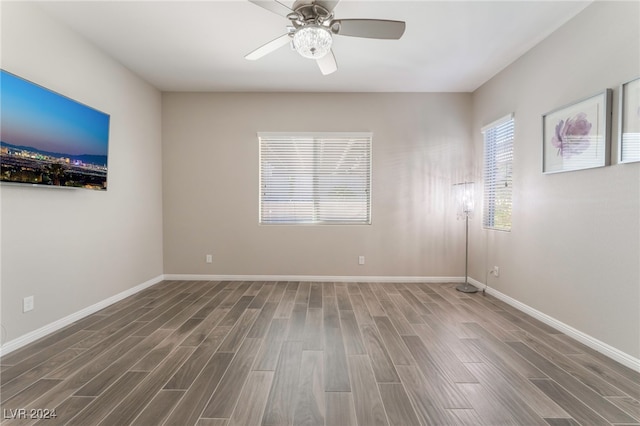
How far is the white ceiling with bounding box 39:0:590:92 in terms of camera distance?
2432 mm

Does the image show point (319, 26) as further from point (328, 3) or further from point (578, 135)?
point (578, 135)

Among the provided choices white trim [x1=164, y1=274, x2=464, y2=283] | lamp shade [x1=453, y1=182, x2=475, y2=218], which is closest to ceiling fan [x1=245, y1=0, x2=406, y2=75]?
lamp shade [x1=453, y1=182, x2=475, y2=218]

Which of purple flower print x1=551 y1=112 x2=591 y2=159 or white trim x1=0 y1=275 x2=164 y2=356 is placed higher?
purple flower print x1=551 y1=112 x2=591 y2=159

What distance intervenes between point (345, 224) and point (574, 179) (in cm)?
263

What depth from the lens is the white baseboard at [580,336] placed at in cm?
206

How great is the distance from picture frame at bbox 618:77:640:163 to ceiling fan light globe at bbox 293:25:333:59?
2179mm

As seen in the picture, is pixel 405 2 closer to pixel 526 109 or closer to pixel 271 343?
pixel 526 109

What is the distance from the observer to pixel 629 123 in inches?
81.7

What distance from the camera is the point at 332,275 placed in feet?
14.2

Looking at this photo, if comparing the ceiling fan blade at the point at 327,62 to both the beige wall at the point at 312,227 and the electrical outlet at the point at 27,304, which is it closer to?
the beige wall at the point at 312,227

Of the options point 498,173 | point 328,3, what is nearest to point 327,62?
point 328,3

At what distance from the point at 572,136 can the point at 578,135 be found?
0.21ft

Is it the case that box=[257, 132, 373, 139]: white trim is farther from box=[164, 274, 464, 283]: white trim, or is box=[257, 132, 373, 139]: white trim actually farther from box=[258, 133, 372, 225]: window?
box=[164, 274, 464, 283]: white trim

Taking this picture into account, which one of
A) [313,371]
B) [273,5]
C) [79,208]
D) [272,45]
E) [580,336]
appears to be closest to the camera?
[273,5]
